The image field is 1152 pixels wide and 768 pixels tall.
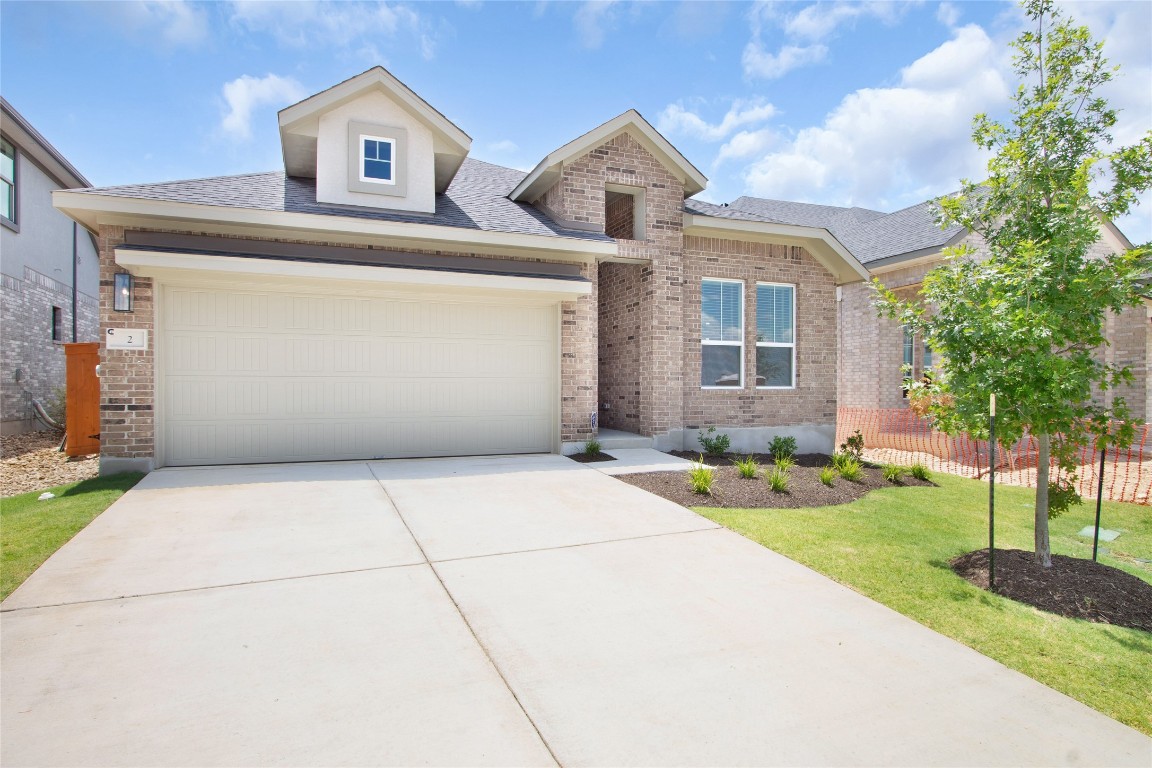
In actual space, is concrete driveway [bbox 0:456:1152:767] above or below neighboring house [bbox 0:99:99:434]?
below

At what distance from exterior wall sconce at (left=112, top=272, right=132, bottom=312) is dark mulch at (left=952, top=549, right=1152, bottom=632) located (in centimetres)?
1036

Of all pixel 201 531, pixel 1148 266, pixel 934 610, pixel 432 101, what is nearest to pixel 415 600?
pixel 201 531

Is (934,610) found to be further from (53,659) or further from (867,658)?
(53,659)

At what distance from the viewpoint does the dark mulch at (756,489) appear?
7105mm

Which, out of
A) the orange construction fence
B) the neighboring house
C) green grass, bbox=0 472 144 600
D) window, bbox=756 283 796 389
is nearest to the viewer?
green grass, bbox=0 472 144 600

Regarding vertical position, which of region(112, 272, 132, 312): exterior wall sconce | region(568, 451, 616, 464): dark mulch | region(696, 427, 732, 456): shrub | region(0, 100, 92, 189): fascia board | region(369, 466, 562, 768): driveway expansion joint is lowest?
region(369, 466, 562, 768): driveway expansion joint

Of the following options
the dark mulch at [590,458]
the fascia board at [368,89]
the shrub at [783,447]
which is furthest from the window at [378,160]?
the shrub at [783,447]

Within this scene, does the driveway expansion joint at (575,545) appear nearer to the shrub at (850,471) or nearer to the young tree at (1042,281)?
the young tree at (1042,281)

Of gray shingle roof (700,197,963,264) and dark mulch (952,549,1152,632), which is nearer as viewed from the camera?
dark mulch (952,549,1152,632)

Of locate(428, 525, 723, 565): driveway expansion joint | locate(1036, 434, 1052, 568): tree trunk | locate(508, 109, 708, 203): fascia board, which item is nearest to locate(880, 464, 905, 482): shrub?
locate(1036, 434, 1052, 568): tree trunk

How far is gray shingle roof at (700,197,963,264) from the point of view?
12.8m

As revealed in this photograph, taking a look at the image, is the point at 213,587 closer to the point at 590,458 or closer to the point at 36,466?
the point at 590,458

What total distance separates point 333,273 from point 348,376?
5.71 feet

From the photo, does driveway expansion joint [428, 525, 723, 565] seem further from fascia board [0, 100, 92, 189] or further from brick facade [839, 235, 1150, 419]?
fascia board [0, 100, 92, 189]
